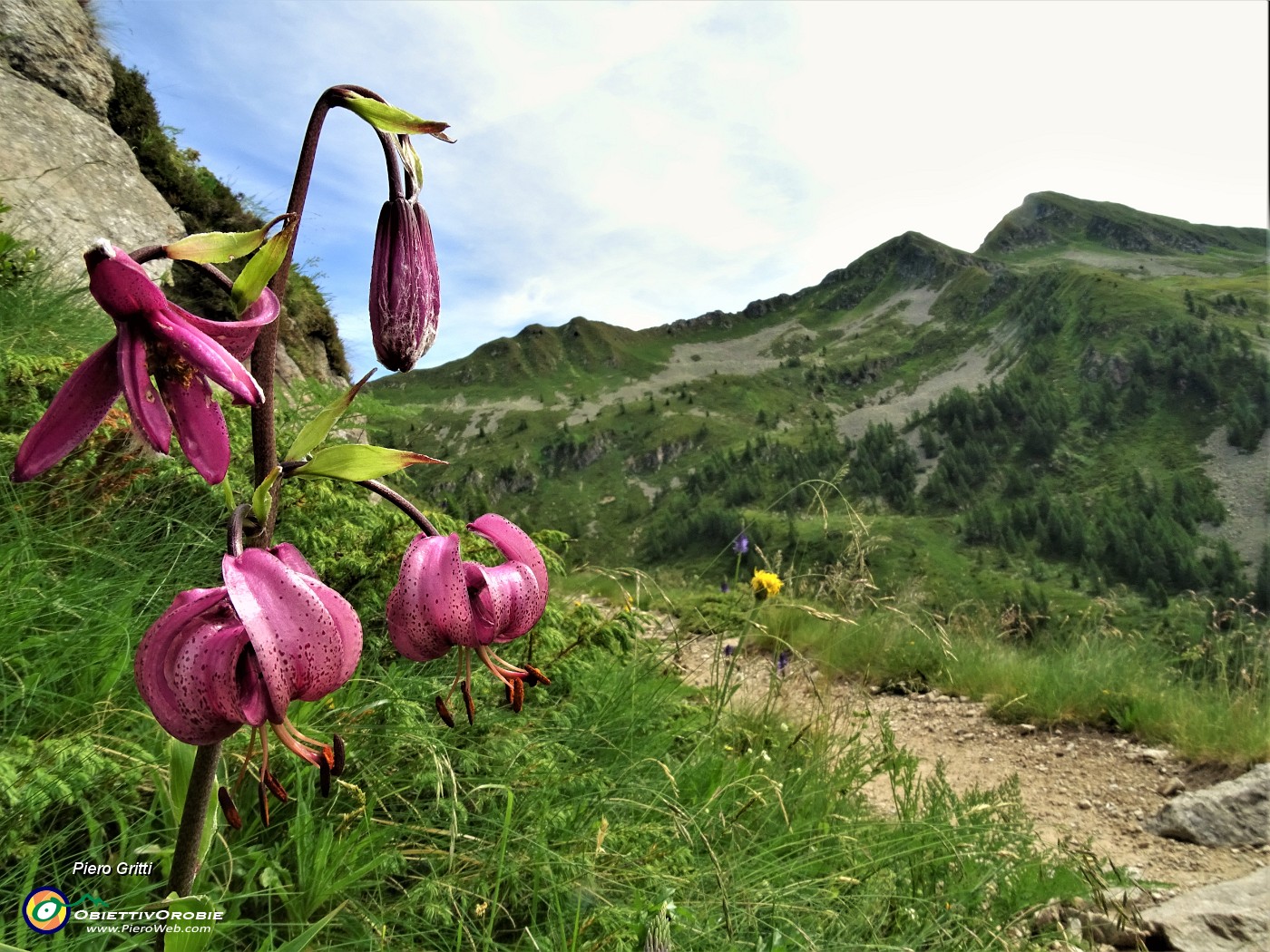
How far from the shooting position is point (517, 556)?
98 centimetres

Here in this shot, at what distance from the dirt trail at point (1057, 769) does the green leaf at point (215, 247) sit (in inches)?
108

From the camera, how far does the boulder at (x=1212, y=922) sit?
2498mm

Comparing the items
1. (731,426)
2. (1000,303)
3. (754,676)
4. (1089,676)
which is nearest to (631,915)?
(754,676)

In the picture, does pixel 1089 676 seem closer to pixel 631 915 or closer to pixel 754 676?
pixel 754 676

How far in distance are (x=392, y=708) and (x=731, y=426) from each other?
496ft

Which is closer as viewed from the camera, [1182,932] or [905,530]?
[1182,932]

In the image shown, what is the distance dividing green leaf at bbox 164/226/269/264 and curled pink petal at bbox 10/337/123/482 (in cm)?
11

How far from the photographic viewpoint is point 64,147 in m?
5.99

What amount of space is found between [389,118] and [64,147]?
697 centimetres

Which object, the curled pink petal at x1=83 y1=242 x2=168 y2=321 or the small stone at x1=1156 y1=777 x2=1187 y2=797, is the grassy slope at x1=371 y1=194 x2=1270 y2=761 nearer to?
the small stone at x1=1156 y1=777 x2=1187 y2=797

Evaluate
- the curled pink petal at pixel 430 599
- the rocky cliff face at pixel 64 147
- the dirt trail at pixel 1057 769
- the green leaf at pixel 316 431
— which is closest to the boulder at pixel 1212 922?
the dirt trail at pixel 1057 769

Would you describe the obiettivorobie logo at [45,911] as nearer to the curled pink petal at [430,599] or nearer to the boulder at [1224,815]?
the curled pink petal at [430,599]

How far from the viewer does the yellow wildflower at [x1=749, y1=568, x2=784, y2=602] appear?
3703 mm

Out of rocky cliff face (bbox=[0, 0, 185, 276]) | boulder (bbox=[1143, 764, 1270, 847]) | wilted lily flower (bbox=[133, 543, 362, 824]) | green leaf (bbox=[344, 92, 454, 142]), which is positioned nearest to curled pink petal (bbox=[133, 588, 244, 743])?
wilted lily flower (bbox=[133, 543, 362, 824])
